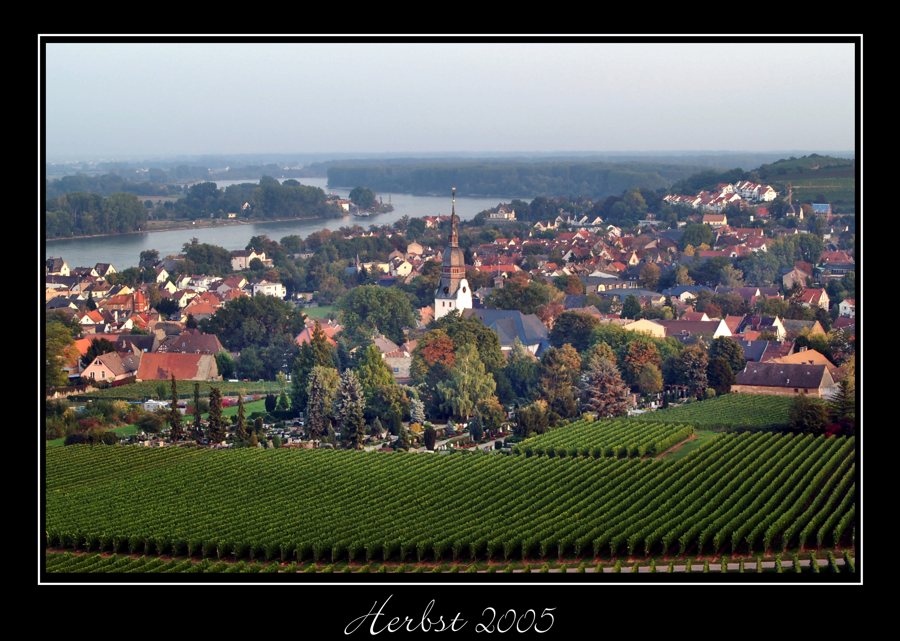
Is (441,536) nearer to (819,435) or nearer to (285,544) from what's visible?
(285,544)

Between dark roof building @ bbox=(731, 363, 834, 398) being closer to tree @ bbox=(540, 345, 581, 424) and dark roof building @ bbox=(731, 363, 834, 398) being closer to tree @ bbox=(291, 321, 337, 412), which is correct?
tree @ bbox=(540, 345, 581, 424)

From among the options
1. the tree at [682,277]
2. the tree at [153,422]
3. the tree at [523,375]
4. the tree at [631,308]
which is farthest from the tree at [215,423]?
the tree at [682,277]

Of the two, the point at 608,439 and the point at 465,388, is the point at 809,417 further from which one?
the point at 465,388

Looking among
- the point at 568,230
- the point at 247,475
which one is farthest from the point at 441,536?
the point at 568,230

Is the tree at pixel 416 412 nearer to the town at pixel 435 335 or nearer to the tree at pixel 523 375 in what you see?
the town at pixel 435 335

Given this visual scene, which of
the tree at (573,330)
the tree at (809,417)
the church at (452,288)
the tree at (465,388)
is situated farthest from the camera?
the church at (452,288)

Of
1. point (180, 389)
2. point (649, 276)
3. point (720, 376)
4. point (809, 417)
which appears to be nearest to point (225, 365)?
point (180, 389)

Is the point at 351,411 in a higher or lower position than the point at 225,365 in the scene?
lower
